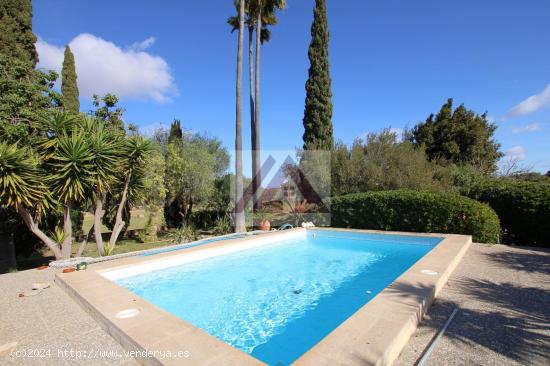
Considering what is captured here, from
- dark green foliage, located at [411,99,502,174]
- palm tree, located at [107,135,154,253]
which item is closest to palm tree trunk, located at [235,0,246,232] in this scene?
palm tree, located at [107,135,154,253]

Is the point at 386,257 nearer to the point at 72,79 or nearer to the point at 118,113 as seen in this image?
the point at 118,113

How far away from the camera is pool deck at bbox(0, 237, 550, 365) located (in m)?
3.37

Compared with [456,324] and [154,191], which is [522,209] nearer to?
[456,324]

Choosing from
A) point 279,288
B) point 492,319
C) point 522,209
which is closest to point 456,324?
point 492,319

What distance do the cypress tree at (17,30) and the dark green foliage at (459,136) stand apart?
1067 inches

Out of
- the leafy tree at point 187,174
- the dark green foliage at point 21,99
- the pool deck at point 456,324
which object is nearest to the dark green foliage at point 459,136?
the leafy tree at point 187,174

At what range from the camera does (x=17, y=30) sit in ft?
42.4

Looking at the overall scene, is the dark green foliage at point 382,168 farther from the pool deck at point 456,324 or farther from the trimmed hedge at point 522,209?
the pool deck at point 456,324

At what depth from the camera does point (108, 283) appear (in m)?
5.89

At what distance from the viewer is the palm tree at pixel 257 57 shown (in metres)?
18.8

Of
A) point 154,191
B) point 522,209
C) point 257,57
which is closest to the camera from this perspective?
point 522,209

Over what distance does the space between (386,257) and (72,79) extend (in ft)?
71.2

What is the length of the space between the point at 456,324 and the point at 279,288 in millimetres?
4133

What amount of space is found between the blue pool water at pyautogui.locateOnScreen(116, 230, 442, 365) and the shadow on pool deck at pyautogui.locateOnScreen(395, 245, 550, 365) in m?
1.78
